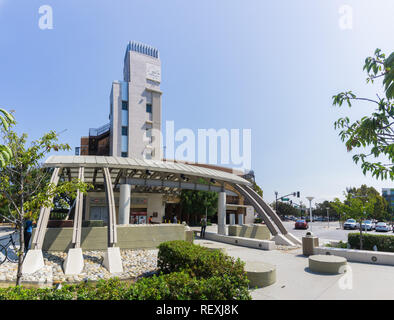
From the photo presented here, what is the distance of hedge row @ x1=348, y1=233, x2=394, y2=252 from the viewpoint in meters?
13.6

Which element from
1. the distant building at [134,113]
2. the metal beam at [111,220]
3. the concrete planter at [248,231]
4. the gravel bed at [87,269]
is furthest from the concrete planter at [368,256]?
the distant building at [134,113]

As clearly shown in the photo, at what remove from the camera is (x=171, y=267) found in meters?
8.36

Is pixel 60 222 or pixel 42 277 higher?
pixel 60 222

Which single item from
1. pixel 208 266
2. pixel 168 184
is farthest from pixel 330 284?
pixel 168 184

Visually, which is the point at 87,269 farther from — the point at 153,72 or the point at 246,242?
the point at 153,72

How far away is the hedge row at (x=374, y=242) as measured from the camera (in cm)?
1359

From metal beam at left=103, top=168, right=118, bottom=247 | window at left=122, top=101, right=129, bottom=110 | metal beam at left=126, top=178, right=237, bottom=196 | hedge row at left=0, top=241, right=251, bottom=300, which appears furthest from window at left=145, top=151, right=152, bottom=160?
hedge row at left=0, top=241, right=251, bottom=300

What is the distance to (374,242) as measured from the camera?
1416cm

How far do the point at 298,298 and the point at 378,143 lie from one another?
Answer: 4368mm

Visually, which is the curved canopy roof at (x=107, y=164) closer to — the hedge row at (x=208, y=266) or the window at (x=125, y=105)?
the hedge row at (x=208, y=266)

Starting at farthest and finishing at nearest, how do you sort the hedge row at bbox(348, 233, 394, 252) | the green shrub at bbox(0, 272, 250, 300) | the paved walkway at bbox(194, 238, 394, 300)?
the hedge row at bbox(348, 233, 394, 252) < the paved walkway at bbox(194, 238, 394, 300) < the green shrub at bbox(0, 272, 250, 300)

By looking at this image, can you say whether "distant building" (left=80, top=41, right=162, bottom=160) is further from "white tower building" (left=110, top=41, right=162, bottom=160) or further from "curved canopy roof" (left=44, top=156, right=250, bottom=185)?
"curved canopy roof" (left=44, top=156, right=250, bottom=185)
